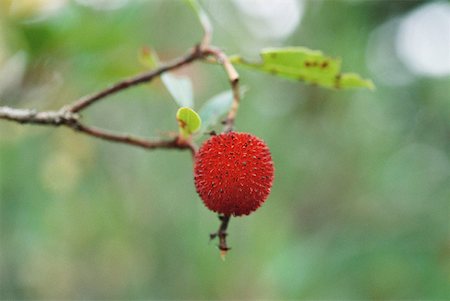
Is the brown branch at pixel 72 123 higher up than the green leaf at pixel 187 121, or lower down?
higher up

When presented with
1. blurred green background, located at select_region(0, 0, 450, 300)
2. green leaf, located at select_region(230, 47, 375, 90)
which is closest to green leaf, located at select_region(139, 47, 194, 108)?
green leaf, located at select_region(230, 47, 375, 90)

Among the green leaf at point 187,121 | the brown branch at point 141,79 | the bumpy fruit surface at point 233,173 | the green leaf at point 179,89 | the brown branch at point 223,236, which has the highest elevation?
the green leaf at point 179,89

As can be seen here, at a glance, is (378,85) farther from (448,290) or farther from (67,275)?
(67,275)

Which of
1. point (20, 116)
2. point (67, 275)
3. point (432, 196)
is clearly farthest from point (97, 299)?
point (20, 116)

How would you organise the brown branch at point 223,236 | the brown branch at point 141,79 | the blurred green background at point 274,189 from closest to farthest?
1. the brown branch at point 223,236
2. the brown branch at point 141,79
3. the blurred green background at point 274,189

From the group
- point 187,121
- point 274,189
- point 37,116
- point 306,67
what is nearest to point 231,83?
point 187,121

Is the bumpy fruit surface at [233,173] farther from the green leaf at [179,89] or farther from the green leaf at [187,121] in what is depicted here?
the green leaf at [179,89]

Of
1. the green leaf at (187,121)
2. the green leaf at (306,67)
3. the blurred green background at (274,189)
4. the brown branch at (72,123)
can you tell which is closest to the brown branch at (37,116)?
the brown branch at (72,123)

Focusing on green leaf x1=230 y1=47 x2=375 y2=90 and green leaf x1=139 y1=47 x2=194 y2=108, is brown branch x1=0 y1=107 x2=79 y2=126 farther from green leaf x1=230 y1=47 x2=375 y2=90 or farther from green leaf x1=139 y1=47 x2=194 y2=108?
green leaf x1=230 y1=47 x2=375 y2=90

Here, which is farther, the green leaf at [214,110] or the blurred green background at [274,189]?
the blurred green background at [274,189]
